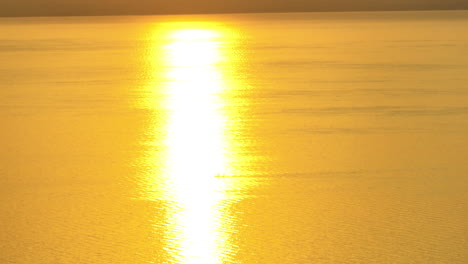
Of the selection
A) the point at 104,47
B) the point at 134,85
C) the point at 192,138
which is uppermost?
the point at 104,47

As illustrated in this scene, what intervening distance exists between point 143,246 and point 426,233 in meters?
0.51

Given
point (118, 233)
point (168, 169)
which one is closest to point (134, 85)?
point (168, 169)

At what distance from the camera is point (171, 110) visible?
301 centimetres

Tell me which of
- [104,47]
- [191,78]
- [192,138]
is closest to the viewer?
[192,138]

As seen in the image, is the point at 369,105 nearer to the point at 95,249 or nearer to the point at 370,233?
the point at 370,233

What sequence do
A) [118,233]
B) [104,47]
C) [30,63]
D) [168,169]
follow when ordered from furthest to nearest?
[104,47] → [30,63] → [168,169] → [118,233]

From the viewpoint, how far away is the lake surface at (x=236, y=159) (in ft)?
5.02

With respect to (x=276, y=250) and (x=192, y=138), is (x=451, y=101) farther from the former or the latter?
(x=276, y=250)

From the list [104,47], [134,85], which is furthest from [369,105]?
[104,47]

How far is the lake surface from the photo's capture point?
1.53 metres

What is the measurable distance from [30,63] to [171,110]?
1825mm

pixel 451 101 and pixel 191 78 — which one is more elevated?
pixel 191 78

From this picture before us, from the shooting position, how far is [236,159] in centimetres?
221

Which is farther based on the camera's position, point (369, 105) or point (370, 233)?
point (369, 105)
